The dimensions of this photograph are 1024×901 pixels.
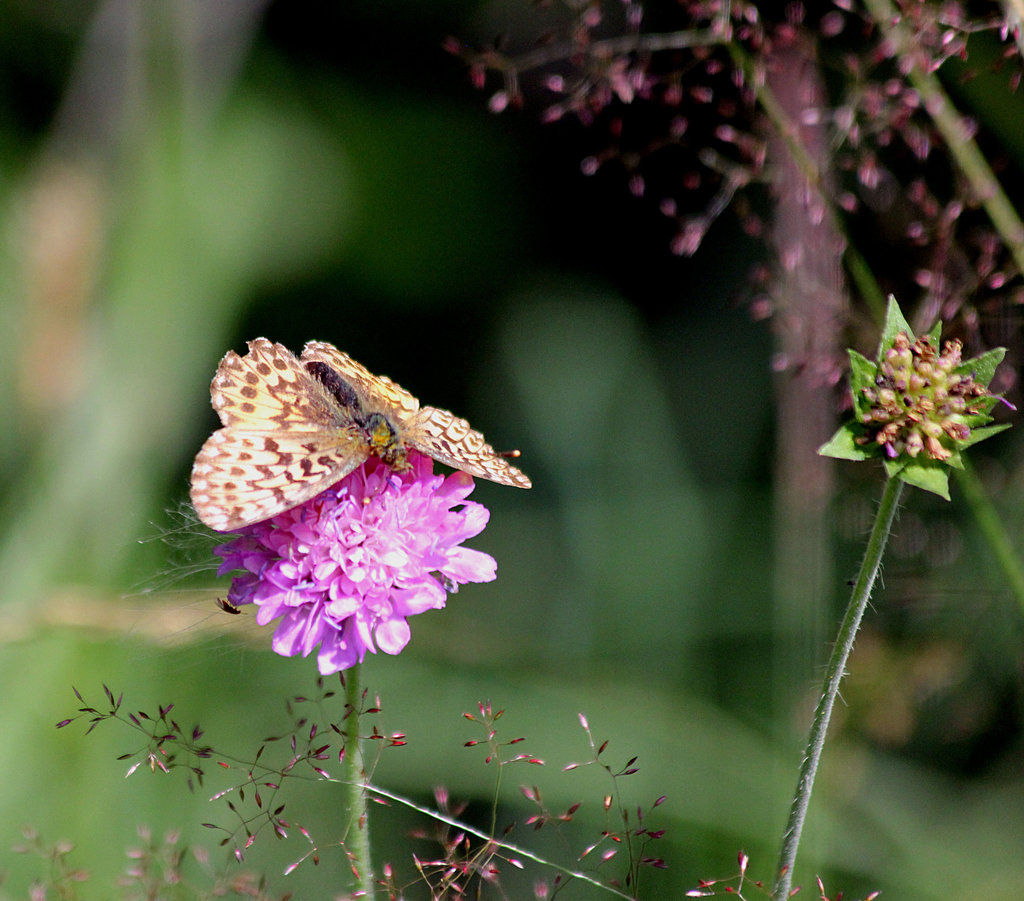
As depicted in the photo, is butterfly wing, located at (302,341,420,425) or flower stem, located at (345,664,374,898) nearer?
flower stem, located at (345,664,374,898)

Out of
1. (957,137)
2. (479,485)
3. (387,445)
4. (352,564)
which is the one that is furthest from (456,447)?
(479,485)

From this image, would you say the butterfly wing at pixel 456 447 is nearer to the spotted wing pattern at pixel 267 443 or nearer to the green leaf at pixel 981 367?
the spotted wing pattern at pixel 267 443

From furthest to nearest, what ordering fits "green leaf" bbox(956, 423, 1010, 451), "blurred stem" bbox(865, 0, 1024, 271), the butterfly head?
"blurred stem" bbox(865, 0, 1024, 271) < the butterfly head < "green leaf" bbox(956, 423, 1010, 451)

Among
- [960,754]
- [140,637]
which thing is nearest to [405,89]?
[140,637]

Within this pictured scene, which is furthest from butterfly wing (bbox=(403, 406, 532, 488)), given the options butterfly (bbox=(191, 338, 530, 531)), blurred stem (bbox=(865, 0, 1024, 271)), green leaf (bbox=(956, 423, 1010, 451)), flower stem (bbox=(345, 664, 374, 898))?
blurred stem (bbox=(865, 0, 1024, 271))

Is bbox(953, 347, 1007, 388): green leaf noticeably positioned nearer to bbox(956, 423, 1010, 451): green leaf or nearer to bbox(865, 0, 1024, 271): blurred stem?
bbox(956, 423, 1010, 451): green leaf

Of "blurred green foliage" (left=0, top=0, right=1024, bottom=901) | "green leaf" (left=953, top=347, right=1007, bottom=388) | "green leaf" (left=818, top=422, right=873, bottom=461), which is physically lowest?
"blurred green foliage" (left=0, top=0, right=1024, bottom=901)

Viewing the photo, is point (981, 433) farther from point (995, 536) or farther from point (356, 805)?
point (356, 805)
